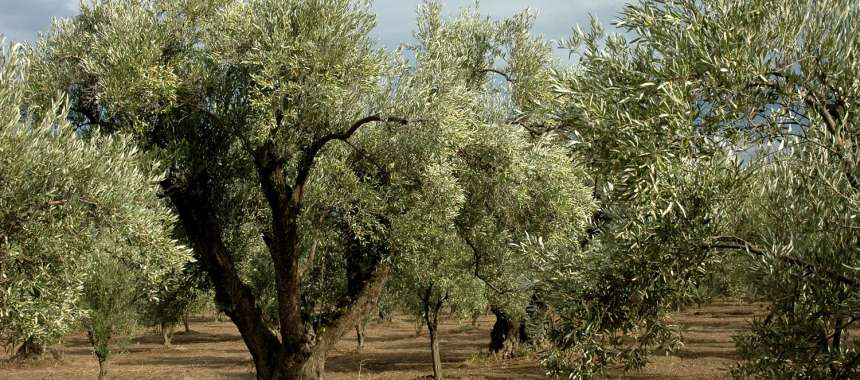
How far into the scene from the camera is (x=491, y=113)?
16.6 metres

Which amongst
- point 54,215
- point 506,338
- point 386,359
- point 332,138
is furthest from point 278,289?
point 386,359

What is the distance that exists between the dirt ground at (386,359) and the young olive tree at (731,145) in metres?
19.0

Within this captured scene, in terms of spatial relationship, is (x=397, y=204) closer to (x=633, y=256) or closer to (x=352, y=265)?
(x=352, y=265)

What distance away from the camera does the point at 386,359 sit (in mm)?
50594

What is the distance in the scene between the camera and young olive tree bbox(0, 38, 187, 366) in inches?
412

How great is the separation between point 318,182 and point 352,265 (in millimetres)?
2755

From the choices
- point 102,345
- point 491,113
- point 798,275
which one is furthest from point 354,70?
point 102,345

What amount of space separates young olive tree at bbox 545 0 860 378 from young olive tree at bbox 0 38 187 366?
7022 mm

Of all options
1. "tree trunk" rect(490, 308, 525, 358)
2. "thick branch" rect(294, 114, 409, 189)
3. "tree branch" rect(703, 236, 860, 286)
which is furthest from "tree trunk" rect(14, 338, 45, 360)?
"tree branch" rect(703, 236, 860, 286)

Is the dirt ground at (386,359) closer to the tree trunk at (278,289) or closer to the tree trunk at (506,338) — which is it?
the tree trunk at (506,338)

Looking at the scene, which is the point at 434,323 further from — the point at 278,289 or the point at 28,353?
the point at 28,353

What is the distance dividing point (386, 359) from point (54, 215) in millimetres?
41415

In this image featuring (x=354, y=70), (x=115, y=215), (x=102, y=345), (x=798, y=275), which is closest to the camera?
(x=798, y=275)

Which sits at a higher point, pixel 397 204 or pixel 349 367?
pixel 397 204
